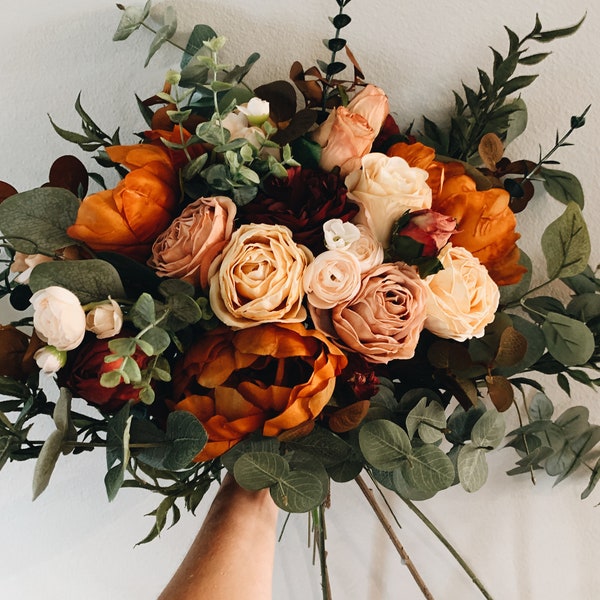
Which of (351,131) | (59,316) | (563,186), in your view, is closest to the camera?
(59,316)

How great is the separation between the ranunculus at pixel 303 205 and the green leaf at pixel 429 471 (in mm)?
217

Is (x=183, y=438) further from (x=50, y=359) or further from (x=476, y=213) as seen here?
(x=476, y=213)

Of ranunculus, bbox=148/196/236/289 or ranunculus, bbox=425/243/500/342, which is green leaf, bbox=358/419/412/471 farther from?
ranunculus, bbox=148/196/236/289

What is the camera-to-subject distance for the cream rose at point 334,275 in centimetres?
55

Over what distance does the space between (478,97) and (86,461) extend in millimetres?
719

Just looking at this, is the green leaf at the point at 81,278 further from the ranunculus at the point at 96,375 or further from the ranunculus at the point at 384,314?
the ranunculus at the point at 384,314

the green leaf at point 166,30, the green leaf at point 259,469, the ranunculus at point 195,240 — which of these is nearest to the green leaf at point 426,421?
the green leaf at point 259,469

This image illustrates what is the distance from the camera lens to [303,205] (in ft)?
1.94

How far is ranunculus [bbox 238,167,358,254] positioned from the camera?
0.58 meters

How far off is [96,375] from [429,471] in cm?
31

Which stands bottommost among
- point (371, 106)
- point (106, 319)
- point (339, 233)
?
point (106, 319)

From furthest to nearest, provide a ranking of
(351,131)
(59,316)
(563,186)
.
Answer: (563,186)
(351,131)
(59,316)

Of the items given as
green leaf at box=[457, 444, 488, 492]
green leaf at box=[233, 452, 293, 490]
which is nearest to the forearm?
green leaf at box=[233, 452, 293, 490]

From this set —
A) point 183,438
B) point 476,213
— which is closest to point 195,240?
point 183,438
